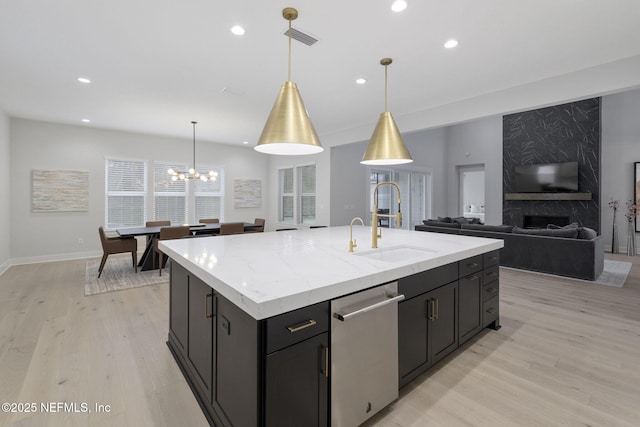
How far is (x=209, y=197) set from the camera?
7.80 meters

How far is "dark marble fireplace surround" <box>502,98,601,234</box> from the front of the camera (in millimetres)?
6910

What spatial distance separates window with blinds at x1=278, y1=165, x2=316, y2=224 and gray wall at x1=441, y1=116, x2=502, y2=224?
5116 mm

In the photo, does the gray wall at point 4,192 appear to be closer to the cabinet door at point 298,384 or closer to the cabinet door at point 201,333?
the cabinet door at point 201,333

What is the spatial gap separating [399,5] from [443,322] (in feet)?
7.87

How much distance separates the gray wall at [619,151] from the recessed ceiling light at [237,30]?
854cm

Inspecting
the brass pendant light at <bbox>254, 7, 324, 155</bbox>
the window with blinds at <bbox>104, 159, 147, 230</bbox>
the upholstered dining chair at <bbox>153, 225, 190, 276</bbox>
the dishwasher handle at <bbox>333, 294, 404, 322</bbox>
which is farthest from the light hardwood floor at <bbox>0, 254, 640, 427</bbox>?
the window with blinds at <bbox>104, 159, 147, 230</bbox>

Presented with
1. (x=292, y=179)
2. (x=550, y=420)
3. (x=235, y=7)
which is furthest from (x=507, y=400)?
(x=292, y=179)

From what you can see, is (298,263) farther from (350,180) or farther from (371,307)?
(350,180)

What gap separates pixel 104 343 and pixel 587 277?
610 cm

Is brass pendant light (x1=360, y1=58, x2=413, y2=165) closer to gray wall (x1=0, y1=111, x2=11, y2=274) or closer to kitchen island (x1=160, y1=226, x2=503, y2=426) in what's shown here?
kitchen island (x1=160, y1=226, x2=503, y2=426)

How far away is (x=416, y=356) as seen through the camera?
194 cm

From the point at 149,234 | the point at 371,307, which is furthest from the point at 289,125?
the point at 149,234

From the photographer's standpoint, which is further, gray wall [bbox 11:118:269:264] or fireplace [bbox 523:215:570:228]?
fireplace [bbox 523:215:570:228]

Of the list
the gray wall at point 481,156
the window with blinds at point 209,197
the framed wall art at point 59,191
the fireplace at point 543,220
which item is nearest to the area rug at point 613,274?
the fireplace at point 543,220
